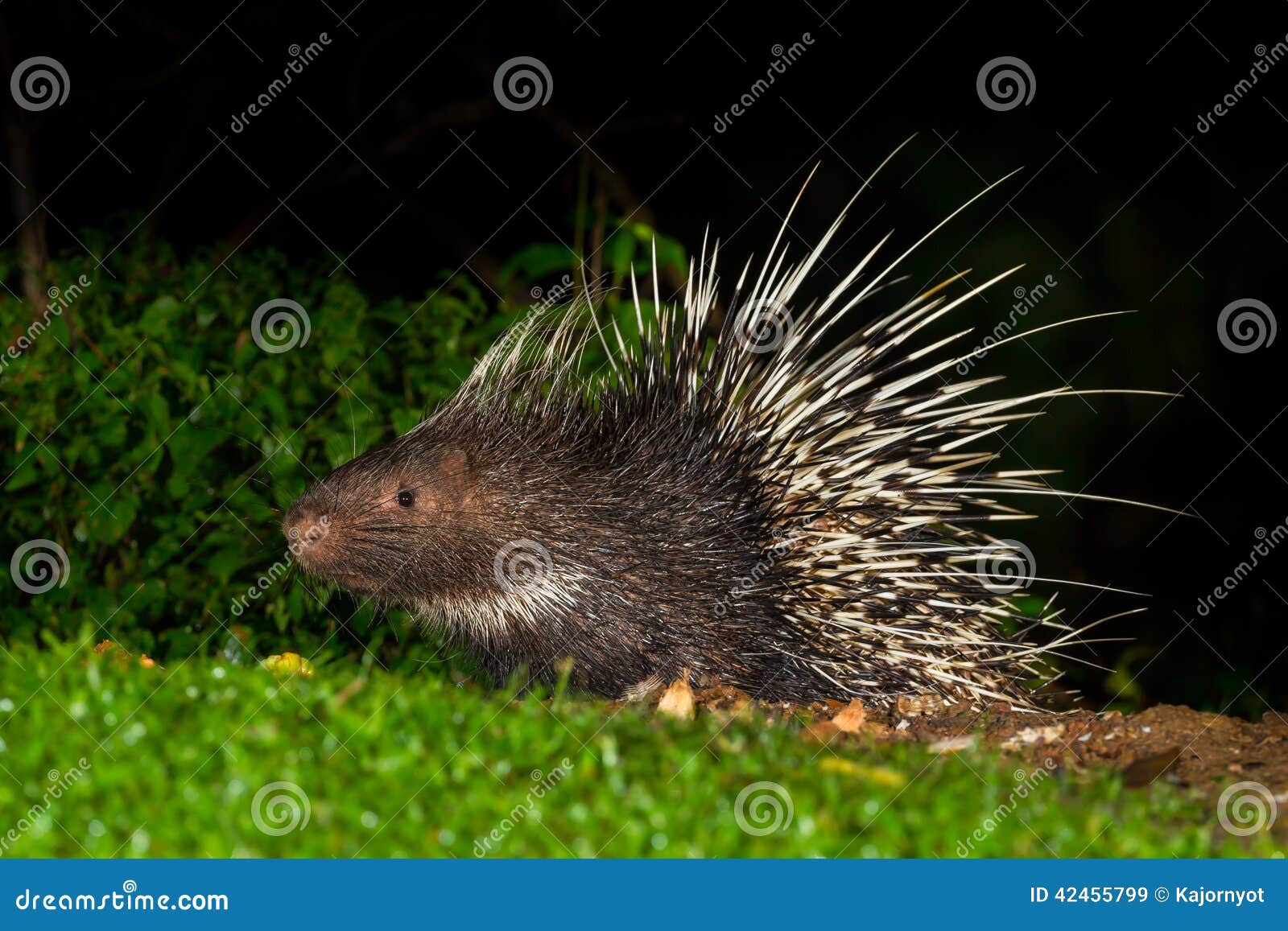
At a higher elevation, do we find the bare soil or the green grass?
the bare soil

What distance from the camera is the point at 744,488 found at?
4348 millimetres

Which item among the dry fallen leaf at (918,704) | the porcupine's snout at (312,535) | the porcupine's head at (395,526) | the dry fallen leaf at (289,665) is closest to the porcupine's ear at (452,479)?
the porcupine's head at (395,526)

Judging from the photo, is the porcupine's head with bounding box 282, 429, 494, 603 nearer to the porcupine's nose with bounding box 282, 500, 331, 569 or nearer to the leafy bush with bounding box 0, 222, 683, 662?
the porcupine's nose with bounding box 282, 500, 331, 569

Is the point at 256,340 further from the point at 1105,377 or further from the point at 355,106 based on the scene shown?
the point at 1105,377

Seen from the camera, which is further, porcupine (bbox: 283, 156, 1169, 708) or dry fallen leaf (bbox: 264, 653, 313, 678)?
porcupine (bbox: 283, 156, 1169, 708)

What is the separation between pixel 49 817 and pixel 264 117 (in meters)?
5.06

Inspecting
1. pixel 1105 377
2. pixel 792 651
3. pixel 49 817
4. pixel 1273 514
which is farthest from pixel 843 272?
pixel 49 817

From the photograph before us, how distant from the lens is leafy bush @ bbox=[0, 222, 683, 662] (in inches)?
216

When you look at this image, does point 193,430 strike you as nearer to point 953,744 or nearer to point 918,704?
point 918,704

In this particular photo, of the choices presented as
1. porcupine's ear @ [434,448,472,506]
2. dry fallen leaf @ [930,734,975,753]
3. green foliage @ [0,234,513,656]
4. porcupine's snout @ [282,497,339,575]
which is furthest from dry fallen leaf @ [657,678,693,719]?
green foliage @ [0,234,513,656]

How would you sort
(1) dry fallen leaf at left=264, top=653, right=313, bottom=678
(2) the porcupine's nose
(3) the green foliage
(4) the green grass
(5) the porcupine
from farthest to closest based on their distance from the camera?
(3) the green foliage, (2) the porcupine's nose, (5) the porcupine, (1) dry fallen leaf at left=264, top=653, right=313, bottom=678, (4) the green grass

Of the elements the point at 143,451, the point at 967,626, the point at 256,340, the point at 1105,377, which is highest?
the point at 1105,377

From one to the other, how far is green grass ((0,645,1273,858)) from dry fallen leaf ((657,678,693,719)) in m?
0.08

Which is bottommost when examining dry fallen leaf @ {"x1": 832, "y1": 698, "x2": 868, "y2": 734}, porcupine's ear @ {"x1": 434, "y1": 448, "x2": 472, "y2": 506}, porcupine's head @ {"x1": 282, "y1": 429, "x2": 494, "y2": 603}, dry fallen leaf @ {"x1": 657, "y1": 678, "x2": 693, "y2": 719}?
porcupine's head @ {"x1": 282, "y1": 429, "x2": 494, "y2": 603}
